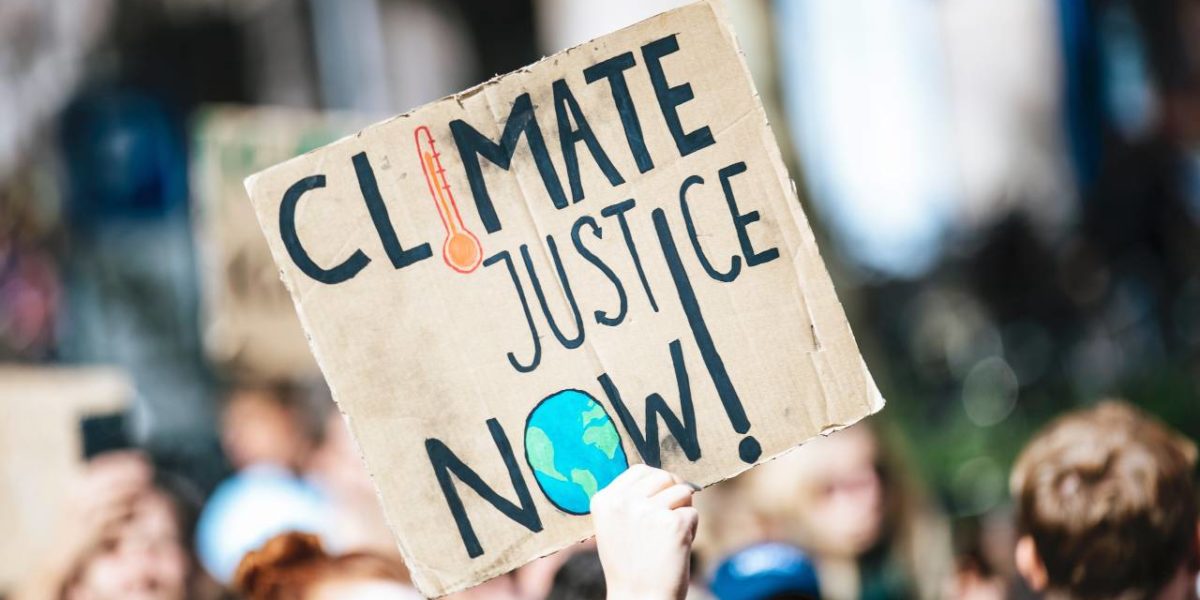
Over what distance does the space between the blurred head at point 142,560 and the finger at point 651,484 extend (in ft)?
6.33

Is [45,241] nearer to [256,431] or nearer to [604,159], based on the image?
[256,431]

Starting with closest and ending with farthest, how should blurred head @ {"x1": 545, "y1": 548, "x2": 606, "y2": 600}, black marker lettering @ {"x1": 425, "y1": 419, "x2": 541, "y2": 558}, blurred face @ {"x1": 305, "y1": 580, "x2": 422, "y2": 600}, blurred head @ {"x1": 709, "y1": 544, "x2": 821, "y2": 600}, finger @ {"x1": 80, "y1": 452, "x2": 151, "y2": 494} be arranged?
black marker lettering @ {"x1": 425, "y1": 419, "x2": 541, "y2": 558} → blurred face @ {"x1": 305, "y1": 580, "x2": 422, "y2": 600} → blurred head @ {"x1": 545, "y1": 548, "x2": 606, "y2": 600} → blurred head @ {"x1": 709, "y1": 544, "x2": 821, "y2": 600} → finger @ {"x1": 80, "y1": 452, "x2": 151, "y2": 494}

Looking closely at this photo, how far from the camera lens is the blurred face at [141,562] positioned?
10.7 feet

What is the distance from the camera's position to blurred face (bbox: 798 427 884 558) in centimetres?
401

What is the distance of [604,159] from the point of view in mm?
2043

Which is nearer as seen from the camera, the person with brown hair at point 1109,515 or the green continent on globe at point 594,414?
the green continent on globe at point 594,414

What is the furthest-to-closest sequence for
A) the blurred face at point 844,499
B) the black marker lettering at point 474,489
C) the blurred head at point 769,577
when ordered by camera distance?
the blurred face at point 844,499 → the blurred head at point 769,577 → the black marker lettering at point 474,489

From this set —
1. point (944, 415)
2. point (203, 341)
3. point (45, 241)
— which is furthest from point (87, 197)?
point (944, 415)

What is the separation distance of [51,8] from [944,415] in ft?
23.5

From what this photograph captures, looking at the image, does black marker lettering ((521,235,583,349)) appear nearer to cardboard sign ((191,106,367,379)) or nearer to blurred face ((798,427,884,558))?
blurred face ((798,427,884,558))

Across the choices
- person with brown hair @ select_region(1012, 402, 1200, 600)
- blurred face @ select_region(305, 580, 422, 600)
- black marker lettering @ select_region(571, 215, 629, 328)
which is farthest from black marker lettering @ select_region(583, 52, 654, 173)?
person with brown hair @ select_region(1012, 402, 1200, 600)

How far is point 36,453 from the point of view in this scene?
3988 mm

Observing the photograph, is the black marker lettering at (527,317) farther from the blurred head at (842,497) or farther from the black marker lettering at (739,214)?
the blurred head at (842,497)

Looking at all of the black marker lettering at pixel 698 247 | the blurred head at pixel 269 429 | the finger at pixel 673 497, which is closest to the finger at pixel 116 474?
the blurred head at pixel 269 429
